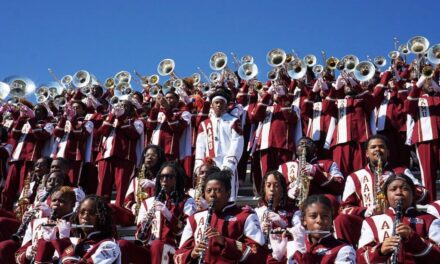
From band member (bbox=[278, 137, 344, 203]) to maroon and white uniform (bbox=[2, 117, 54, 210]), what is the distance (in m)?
5.38

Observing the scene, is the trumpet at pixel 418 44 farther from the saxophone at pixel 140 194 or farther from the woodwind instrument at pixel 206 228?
the woodwind instrument at pixel 206 228

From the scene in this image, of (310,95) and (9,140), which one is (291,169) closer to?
(310,95)

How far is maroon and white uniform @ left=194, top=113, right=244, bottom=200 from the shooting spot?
882cm

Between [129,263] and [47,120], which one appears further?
[47,120]

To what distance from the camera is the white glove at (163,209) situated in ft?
20.7

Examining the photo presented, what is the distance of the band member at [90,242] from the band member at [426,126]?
4.73 m

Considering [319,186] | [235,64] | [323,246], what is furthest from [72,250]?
[235,64]

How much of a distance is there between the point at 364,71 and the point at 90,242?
6611mm

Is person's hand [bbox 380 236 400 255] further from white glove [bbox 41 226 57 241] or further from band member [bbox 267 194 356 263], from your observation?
white glove [bbox 41 226 57 241]

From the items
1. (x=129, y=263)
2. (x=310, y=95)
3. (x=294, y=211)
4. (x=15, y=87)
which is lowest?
(x=129, y=263)

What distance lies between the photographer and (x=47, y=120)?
1185 centimetres

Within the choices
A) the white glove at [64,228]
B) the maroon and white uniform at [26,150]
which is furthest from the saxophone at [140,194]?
the maroon and white uniform at [26,150]

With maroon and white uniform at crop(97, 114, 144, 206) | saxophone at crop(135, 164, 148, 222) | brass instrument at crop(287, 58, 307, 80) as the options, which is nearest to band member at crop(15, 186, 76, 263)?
saxophone at crop(135, 164, 148, 222)

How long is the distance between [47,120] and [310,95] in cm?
496
